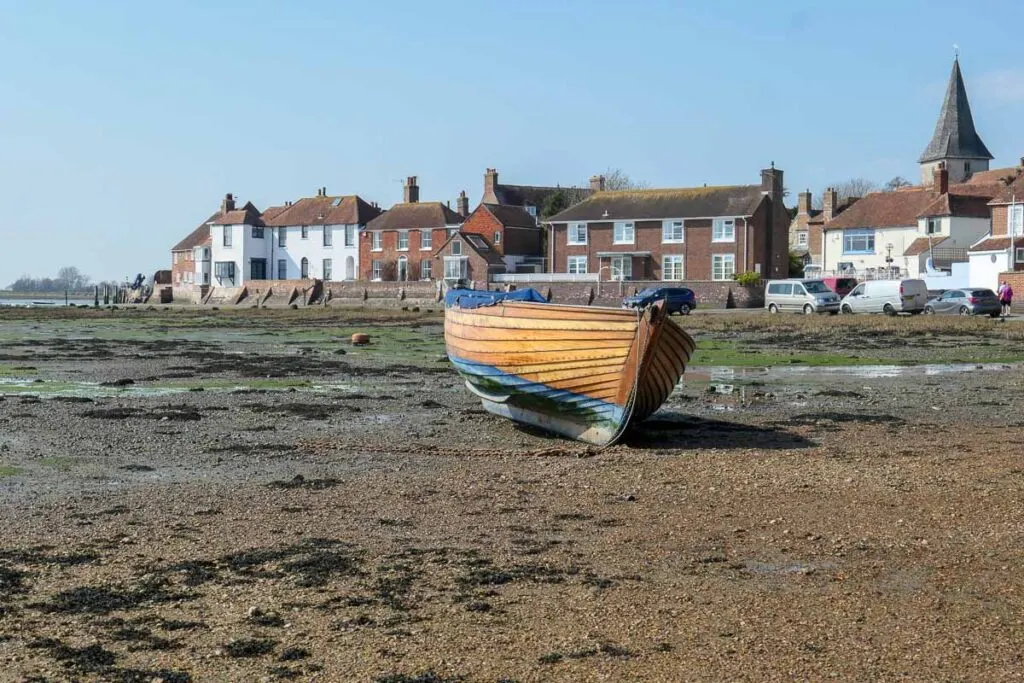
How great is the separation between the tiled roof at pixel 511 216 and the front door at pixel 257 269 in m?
26.0

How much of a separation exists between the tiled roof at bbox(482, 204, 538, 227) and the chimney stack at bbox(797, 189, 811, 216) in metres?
37.9

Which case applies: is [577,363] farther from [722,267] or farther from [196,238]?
[196,238]

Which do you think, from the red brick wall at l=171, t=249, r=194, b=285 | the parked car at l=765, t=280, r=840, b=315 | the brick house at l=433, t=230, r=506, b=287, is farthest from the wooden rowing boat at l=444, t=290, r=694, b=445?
the red brick wall at l=171, t=249, r=194, b=285

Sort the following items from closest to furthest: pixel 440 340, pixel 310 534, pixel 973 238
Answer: pixel 310 534
pixel 440 340
pixel 973 238

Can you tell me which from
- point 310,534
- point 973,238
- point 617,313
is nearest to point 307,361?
point 617,313

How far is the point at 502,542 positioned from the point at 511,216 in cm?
8727

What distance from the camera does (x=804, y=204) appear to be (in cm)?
12625

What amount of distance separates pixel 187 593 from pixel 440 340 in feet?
113

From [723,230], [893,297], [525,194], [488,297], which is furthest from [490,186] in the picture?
[488,297]

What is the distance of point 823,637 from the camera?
279 inches

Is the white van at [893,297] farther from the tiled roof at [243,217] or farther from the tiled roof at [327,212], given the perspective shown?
the tiled roof at [243,217]

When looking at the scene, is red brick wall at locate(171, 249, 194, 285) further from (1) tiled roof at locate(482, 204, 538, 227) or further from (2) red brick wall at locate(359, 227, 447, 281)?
(1) tiled roof at locate(482, 204, 538, 227)

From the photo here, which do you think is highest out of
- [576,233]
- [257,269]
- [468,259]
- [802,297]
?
[576,233]

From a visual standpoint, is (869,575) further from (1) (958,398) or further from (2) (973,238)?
(2) (973,238)
